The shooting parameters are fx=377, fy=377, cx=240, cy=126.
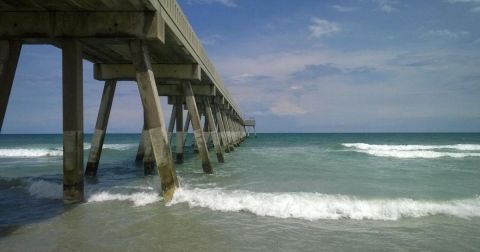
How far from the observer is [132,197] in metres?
8.36

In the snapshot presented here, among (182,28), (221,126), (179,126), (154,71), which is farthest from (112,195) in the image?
(221,126)

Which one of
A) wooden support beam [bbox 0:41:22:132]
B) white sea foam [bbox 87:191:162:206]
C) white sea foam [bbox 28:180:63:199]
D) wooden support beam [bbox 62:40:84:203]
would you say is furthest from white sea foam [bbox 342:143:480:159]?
wooden support beam [bbox 0:41:22:132]

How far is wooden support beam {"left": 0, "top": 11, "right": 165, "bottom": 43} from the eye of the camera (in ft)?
23.9

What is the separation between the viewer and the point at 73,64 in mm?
7434

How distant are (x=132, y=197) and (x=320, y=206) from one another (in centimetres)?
408

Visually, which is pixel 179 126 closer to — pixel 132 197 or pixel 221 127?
pixel 221 127

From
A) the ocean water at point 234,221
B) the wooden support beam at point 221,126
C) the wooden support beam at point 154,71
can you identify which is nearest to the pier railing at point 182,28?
the wooden support beam at point 154,71

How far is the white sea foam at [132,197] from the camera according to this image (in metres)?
7.94

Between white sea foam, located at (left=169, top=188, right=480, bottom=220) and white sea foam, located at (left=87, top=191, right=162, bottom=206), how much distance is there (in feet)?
1.73

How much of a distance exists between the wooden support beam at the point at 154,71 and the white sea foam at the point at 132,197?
4704mm

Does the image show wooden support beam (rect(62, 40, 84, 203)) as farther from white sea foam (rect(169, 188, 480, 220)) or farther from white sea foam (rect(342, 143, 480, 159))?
white sea foam (rect(342, 143, 480, 159))

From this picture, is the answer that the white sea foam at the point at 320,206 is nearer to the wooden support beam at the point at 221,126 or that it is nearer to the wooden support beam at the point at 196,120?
the wooden support beam at the point at 196,120

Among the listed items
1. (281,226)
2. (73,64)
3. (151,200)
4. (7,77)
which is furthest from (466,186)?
(7,77)

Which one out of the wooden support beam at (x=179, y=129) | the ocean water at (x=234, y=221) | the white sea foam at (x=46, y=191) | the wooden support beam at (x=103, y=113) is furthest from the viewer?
the wooden support beam at (x=179, y=129)
